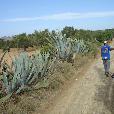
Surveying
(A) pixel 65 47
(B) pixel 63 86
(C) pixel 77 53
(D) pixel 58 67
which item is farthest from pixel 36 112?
(C) pixel 77 53

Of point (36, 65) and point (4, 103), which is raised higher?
point (36, 65)

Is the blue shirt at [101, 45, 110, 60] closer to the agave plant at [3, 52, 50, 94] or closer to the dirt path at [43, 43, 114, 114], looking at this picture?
the dirt path at [43, 43, 114, 114]

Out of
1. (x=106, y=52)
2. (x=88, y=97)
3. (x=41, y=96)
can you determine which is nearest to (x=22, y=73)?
(x=41, y=96)

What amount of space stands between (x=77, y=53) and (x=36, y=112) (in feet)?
32.7

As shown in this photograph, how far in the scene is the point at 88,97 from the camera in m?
10.9

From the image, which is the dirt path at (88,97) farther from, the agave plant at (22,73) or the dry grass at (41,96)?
the agave plant at (22,73)

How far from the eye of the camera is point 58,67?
1495cm

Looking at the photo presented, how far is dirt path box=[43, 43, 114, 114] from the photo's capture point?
9.55 metres

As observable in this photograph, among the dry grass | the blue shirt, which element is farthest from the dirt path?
the blue shirt

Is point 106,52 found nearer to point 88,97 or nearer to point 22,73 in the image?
point 88,97

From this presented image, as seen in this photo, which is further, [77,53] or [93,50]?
[93,50]

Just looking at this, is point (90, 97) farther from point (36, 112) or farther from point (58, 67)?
point (58, 67)

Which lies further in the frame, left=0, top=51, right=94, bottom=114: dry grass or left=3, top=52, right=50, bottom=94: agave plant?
left=3, top=52, right=50, bottom=94: agave plant

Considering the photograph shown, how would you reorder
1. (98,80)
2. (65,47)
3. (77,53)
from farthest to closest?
(77,53) < (65,47) < (98,80)
